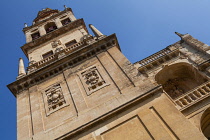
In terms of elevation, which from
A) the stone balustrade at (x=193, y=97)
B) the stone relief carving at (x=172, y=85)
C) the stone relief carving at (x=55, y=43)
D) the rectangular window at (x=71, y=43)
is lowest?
the stone balustrade at (x=193, y=97)

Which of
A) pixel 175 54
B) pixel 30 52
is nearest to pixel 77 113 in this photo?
pixel 175 54

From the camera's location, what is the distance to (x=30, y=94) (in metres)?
15.6

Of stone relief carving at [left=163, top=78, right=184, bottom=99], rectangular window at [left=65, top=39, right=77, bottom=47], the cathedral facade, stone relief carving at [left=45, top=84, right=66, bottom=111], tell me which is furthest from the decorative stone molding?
rectangular window at [left=65, top=39, right=77, bottom=47]

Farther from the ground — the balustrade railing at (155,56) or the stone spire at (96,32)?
the stone spire at (96,32)

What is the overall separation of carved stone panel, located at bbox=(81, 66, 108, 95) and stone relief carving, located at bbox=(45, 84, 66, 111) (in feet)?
5.00

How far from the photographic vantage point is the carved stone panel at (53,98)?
45.7 feet

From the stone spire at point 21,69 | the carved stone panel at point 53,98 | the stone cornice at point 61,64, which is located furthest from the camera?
the stone spire at point 21,69

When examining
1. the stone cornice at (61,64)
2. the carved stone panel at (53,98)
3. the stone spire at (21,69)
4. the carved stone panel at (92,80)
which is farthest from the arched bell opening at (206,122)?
the stone spire at (21,69)

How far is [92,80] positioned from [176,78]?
5510 millimetres

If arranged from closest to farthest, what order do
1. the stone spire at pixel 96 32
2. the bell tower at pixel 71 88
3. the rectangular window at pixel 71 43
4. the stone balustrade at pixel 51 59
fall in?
the bell tower at pixel 71 88 < the stone balustrade at pixel 51 59 < the stone spire at pixel 96 32 < the rectangular window at pixel 71 43

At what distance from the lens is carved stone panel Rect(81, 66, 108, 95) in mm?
14075

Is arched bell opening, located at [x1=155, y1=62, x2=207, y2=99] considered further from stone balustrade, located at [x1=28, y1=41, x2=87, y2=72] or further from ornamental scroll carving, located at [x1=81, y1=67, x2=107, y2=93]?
A: stone balustrade, located at [x1=28, y1=41, x2=87, y2=72]

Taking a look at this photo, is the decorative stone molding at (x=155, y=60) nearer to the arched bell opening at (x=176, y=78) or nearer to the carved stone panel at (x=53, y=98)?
the arched bell opening at (x=176, y=78)

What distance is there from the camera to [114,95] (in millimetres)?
12961
